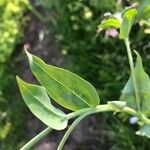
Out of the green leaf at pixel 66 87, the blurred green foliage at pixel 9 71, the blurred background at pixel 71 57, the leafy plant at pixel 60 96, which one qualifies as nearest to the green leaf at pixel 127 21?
the leafy plant at pixel 60 96

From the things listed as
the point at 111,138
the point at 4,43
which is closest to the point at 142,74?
the point at 111,138

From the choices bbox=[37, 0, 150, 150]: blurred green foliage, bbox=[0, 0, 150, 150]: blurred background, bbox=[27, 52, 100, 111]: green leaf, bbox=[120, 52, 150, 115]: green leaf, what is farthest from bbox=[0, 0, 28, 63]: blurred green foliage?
bbox=[27, 52, 100, 111]: green leaf

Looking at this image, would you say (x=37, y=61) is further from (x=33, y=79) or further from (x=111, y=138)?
(x=33, y=79)

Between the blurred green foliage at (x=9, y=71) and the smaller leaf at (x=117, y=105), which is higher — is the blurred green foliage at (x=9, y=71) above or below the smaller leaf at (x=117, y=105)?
below

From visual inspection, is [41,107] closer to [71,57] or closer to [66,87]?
[66,87]

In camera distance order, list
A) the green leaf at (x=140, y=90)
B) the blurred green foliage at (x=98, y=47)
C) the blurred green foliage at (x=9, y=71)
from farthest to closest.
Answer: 1. the blurred green foliage at (x=9, y=71)
2. the blurred green foliage at (x=98, y=47)
3. the green leaf at (x=140, y=90)

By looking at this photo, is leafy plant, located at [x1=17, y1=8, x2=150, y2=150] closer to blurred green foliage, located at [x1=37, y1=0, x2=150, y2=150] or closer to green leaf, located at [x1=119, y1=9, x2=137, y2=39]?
green leaf, located at [x1=119, y1=9, x2=137, y2=39]

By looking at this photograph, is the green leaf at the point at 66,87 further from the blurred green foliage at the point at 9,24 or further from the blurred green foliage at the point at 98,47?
the blurred green foliage at the point at 9,24
